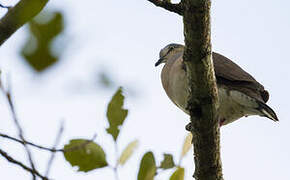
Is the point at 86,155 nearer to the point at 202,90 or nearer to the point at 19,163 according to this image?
the point at 19,163

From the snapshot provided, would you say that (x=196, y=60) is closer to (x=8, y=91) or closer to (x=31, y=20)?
(x=8, y=91)

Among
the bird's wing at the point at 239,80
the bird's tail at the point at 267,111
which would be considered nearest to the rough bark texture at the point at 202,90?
the bird's tail at the point at 267,111

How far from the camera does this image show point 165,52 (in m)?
7.96

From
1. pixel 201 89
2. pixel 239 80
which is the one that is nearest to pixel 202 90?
pixel 201 89

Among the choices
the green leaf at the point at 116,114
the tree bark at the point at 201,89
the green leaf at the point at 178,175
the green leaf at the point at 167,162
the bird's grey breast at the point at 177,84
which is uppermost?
the bird's grey breast at the point at 177,84

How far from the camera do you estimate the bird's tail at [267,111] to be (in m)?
4.84

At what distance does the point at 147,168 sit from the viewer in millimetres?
1521

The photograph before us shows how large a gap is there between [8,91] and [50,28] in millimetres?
437

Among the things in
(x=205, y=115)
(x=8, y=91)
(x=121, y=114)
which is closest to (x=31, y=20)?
(x=8, y=91)

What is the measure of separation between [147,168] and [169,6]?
1.81 m

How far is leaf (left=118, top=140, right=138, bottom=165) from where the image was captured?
1.55 metres

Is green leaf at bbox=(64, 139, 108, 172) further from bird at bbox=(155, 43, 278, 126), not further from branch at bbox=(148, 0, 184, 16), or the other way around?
bird at bbox=(155, 43, 278, 126)

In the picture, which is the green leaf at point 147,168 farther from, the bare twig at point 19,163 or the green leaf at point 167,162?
the bare twig at point 19,163

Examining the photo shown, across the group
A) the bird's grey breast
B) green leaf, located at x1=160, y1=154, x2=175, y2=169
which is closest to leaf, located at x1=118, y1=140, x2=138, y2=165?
green leaf, located at x1=160, y1=154, x2=175, y2=169
